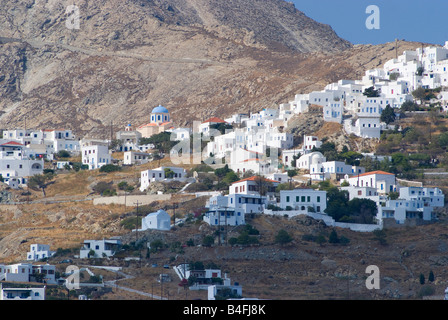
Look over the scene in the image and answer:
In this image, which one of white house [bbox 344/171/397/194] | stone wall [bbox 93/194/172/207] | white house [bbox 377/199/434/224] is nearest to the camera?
white house [bbox 377/199/434/224]

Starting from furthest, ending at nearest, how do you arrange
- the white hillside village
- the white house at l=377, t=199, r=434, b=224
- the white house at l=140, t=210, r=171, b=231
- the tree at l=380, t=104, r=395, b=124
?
1. the tree at l=380, t=104, r=395, b=124
2. the white house at l=377, t=199, r=434, b=224
3. the white house at l=140, t=210, r=171, b=231
4. the white hillside village

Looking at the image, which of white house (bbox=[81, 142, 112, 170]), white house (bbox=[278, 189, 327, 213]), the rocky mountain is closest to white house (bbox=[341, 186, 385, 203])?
white house (bbox=[278, 189, 327, 213])

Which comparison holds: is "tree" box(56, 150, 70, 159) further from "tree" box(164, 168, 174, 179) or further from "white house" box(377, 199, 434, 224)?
"white house" box(377, 199, 434, 224)

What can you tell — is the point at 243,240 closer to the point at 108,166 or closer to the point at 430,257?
the point at 430,257

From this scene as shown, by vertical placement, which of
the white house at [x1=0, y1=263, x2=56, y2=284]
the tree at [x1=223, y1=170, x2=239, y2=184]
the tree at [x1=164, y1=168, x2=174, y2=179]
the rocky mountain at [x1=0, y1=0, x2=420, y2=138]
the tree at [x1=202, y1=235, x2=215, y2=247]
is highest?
the rocky mountain at [x1=0, y1=0, x2=420, y2=138]

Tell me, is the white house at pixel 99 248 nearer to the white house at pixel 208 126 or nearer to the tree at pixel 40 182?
the tree at pixel 40 182

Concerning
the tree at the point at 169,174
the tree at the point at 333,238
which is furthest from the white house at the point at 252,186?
the tree at the point at 333,238

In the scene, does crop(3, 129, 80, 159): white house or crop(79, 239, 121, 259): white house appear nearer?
crop(79, 239, 121, 259): white house
